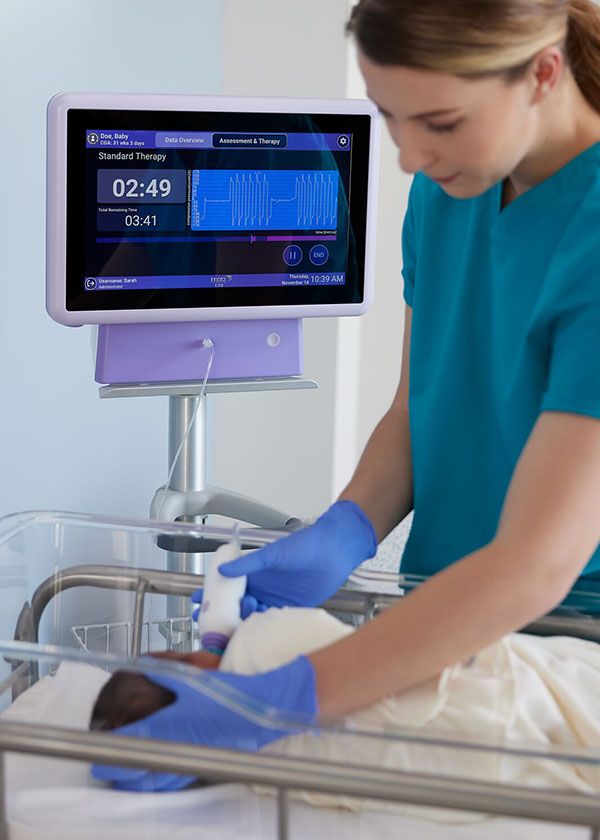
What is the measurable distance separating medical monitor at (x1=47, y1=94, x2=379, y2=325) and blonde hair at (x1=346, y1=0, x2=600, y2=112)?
82 centimetres

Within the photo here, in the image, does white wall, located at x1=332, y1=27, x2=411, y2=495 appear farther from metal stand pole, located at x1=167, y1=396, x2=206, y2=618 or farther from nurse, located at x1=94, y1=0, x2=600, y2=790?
nurse, located at x1=94, y1=0, x2=600, y2=790

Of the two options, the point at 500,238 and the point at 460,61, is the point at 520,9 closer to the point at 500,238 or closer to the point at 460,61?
the point at 460,61

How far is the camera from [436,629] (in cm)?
102

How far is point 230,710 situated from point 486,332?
1.74 ft

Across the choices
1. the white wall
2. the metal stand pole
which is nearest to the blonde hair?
the metal stand pole

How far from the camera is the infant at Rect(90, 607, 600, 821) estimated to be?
3.18 ft

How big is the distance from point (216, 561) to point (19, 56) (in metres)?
1.34

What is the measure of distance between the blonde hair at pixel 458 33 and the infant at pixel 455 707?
52 centimetres

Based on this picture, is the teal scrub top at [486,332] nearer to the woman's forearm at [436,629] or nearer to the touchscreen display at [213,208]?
the woman's forearm at [436,629]

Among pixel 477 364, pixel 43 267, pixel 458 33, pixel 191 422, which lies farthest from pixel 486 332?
pixel 43 267

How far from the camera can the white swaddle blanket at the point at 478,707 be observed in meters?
0.97

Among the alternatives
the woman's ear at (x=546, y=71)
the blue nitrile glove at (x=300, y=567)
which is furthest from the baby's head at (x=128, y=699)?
the woman's ear at (x=546, y=71)

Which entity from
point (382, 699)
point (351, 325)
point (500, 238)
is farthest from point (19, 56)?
point (382, 699)

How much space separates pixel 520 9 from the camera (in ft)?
3.35
